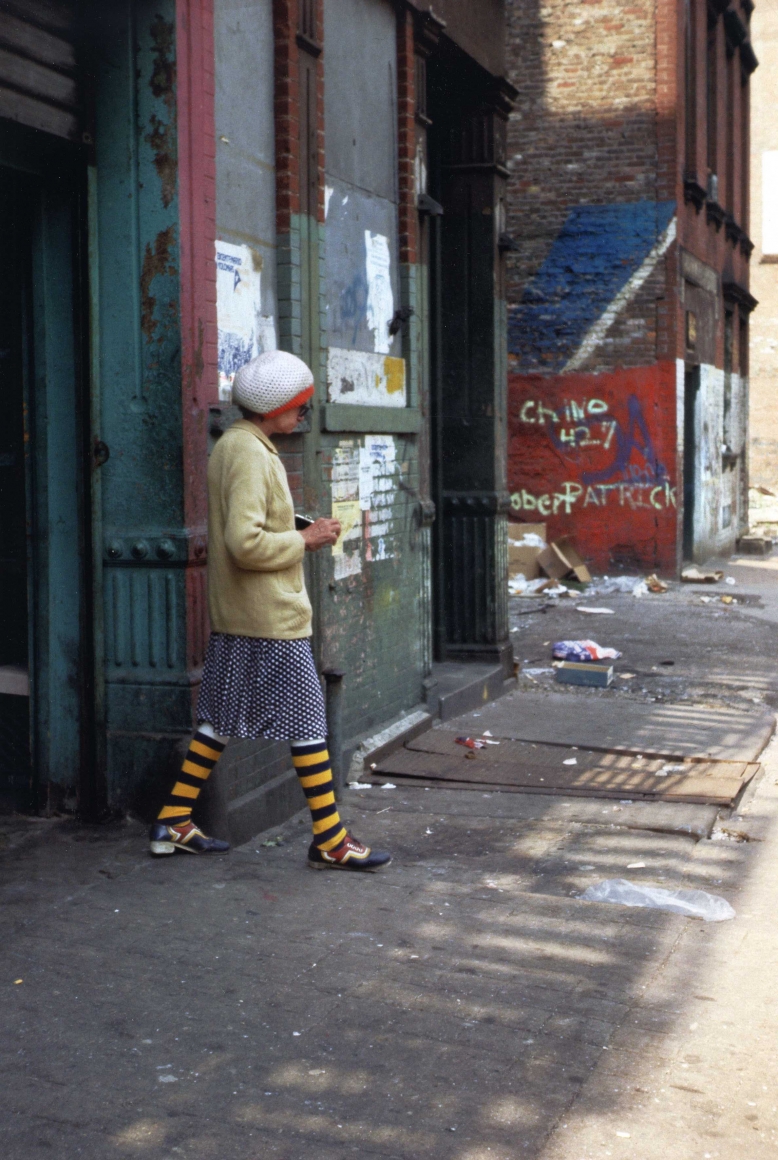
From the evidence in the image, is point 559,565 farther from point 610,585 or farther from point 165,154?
point 165,154

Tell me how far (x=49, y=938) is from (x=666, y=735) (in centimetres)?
405

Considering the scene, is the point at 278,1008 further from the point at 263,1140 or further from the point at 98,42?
the point at 98,42

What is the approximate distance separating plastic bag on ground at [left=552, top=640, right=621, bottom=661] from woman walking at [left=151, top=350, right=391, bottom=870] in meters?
5.16

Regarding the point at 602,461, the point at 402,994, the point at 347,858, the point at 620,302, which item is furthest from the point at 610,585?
the point at 402,994

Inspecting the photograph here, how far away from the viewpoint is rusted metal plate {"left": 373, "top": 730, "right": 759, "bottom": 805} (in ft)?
19.5

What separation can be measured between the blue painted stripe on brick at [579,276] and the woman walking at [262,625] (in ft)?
A: 36.7

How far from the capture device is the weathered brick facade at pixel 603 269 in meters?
15.0

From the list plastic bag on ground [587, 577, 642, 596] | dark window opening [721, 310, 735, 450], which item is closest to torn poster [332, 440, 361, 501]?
plastic bag on ground [587, 577, 642, 596]

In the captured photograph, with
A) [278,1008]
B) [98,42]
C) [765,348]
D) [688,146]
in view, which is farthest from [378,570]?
[765,348]

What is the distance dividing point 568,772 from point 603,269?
10075 mm

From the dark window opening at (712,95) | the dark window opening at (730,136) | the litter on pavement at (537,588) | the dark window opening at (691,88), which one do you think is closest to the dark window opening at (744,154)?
the dark window opening at (730,136)

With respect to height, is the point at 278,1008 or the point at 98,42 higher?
the point at 98,42

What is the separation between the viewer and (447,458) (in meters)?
8.75

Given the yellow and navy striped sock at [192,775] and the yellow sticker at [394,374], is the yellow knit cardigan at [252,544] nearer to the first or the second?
the yellow and navy striped sock at [192,775]
